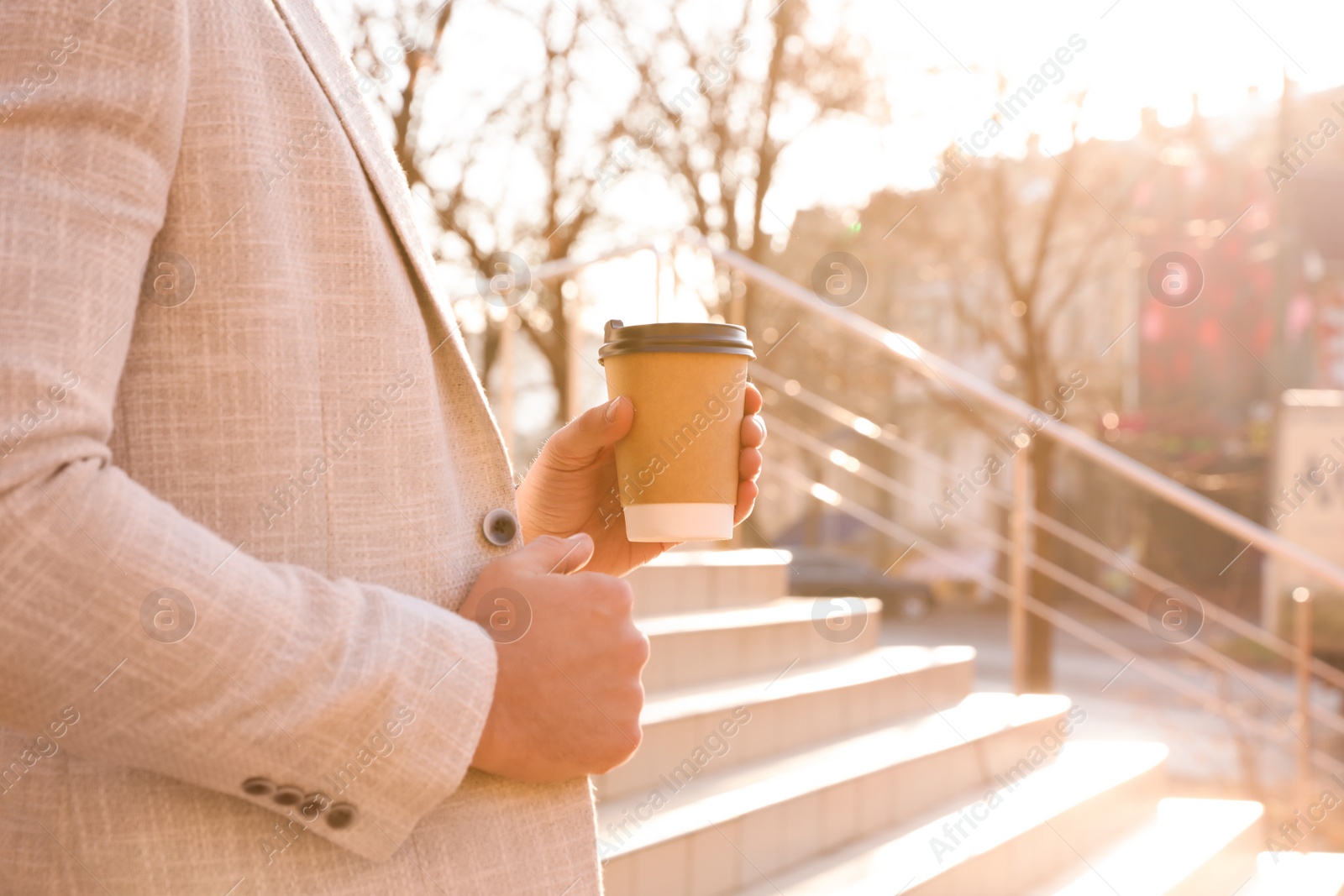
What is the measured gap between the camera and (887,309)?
14961 millimetres

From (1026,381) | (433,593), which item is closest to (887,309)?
(1026,381)

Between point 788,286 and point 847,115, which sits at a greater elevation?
point 847,115

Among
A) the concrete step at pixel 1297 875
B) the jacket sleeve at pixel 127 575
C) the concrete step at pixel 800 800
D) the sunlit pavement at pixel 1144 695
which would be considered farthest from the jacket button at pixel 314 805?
the sunlit pavement at pixel 1144 695

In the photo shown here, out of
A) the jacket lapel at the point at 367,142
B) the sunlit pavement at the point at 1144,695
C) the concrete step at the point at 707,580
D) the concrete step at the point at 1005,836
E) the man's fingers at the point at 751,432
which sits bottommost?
the sunlit pavement at the point at 1144,695

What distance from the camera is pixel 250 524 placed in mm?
758

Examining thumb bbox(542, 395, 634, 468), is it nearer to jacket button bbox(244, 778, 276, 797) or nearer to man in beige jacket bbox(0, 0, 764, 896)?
man in beige jacket bbox(0, 0, 764, 896)

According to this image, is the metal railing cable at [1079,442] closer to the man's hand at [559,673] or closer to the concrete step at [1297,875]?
the concrete step at [1297,875]

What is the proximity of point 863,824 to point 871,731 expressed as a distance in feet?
2.05

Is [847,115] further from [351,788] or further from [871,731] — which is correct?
[351,788]

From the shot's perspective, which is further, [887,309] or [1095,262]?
[887,309]

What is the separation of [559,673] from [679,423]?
0.36 meters

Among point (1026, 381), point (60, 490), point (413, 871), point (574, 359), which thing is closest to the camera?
point (60, 490)

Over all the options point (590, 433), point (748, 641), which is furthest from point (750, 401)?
point (748, 641)

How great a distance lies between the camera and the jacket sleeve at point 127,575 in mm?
624
